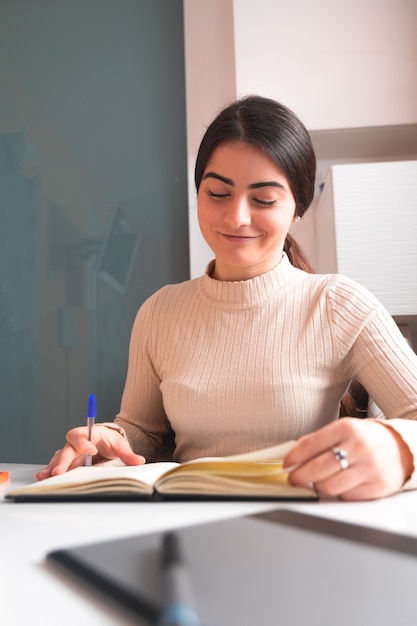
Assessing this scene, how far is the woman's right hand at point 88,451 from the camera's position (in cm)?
100

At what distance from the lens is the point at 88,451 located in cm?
102

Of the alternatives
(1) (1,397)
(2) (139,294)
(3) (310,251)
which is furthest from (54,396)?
(3) (310,251)

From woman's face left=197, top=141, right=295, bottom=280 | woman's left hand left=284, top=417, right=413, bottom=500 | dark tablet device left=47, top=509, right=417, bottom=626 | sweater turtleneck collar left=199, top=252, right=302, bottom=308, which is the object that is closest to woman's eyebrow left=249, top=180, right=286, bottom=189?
woman's face left=197, top=141, right=295, bottom=280

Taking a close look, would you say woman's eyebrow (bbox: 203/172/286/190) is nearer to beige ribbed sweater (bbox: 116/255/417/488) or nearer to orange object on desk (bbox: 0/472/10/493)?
beige ribbed sweater (bbox: 116/255/417/488)

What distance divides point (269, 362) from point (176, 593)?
0.89 metres

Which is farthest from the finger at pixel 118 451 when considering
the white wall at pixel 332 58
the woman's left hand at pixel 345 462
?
the white wall at pixel 332 58

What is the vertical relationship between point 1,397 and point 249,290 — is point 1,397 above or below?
below

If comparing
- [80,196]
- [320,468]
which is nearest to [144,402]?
[320,468]

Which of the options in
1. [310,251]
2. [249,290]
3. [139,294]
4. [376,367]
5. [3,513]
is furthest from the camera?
[139,294]

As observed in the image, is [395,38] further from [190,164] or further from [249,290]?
[249,290]

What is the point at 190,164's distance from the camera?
2.28 m

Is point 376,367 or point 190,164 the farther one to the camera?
point 190,164

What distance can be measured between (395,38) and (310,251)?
76cm

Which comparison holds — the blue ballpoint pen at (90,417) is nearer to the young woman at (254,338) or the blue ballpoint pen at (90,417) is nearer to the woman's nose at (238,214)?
the young woman at (254,338)
